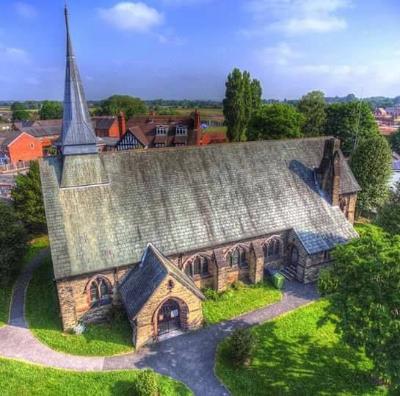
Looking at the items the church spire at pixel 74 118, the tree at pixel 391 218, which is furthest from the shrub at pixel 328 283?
the church spire at pixel 74 118

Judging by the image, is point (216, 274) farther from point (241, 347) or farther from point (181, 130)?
point (181, 130)

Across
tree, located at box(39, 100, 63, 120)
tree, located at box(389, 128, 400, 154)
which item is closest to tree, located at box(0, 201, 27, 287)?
tree, located at box(389, 128, 400, 154)

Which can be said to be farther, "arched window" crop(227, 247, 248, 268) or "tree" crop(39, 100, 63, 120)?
"tree" crop(39, 100, 63, 120)

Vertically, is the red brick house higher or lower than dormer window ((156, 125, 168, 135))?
lower

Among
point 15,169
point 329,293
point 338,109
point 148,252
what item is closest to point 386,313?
point 329,293

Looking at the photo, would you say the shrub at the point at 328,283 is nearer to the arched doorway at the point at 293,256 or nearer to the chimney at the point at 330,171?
the arched doorway at the point at 293,256

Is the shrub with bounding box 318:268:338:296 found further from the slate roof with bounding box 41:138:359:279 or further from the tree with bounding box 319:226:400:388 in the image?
the slate roof with bounding box 41:138:359:279
